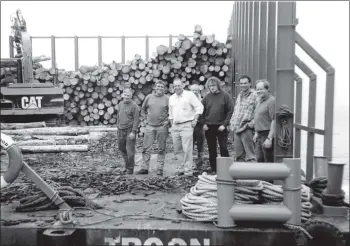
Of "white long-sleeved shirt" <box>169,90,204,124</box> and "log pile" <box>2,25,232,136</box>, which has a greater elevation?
"log pile" <box>2,25,232,136</box>

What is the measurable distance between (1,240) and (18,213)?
0.62 metres

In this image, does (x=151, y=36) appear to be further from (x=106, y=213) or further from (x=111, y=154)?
(x=106, y=213)

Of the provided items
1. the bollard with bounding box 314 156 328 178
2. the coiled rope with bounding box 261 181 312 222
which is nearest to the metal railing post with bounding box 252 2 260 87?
the bollard with bounding box 314 156 328 178

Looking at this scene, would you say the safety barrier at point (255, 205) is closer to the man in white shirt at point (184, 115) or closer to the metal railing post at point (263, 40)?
the metal railing post at point (263, 40)

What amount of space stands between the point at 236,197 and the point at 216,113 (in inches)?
119

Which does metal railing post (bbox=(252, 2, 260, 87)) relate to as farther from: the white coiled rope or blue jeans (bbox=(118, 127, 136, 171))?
the white coiled rope

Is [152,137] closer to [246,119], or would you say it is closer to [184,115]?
[184,115]

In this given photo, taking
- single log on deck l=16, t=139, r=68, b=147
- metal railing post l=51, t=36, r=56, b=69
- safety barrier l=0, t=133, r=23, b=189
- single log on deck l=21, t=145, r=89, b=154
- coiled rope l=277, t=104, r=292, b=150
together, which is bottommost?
single log on deck l=21, t=145, r=89, b=154

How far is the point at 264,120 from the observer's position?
19.0 feet

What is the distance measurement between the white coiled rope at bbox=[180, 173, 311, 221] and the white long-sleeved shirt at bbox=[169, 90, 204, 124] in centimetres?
282

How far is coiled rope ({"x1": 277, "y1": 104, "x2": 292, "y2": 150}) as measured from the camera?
4543 millimetres

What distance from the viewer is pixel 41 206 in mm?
4660

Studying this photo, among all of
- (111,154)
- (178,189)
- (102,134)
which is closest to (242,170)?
(178,189)

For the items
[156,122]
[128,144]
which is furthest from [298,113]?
[128,144]
